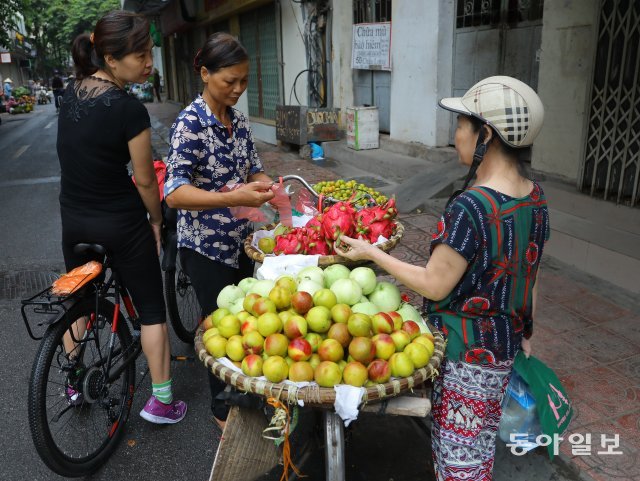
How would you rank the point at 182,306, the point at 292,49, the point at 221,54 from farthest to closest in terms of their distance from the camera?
the point at 292,49
the point at 182,306
the point at 221,54

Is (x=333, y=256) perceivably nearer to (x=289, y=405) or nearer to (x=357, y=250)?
(x=357, y=250)

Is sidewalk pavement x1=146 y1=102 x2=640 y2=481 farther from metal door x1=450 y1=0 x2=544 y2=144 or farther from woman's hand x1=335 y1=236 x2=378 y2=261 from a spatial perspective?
metal door x1=450 y1=0 x2=544 y2=144

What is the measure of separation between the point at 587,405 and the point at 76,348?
2.70 meters

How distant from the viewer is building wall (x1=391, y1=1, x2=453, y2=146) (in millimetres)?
7926

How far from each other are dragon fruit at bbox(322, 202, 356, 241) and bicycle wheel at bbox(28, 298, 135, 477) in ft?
4.16

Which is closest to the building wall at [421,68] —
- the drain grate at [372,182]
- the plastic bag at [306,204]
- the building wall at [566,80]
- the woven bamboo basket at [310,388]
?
the drain grate at [372,182]

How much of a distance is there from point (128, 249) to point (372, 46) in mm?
7686

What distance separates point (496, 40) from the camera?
7.27 metres

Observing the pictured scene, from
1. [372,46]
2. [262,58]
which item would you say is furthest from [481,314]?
[262,58]

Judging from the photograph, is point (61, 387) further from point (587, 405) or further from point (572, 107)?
point (572, 107)

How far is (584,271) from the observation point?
4.71 metres

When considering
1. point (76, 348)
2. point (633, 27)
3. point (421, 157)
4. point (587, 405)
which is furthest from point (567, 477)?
point (421, 157)

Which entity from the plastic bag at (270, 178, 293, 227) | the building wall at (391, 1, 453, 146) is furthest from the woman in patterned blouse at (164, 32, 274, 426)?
the building wall at (391, 1, 453, 146)

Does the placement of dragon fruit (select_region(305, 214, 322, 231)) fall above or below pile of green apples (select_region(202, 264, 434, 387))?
above
